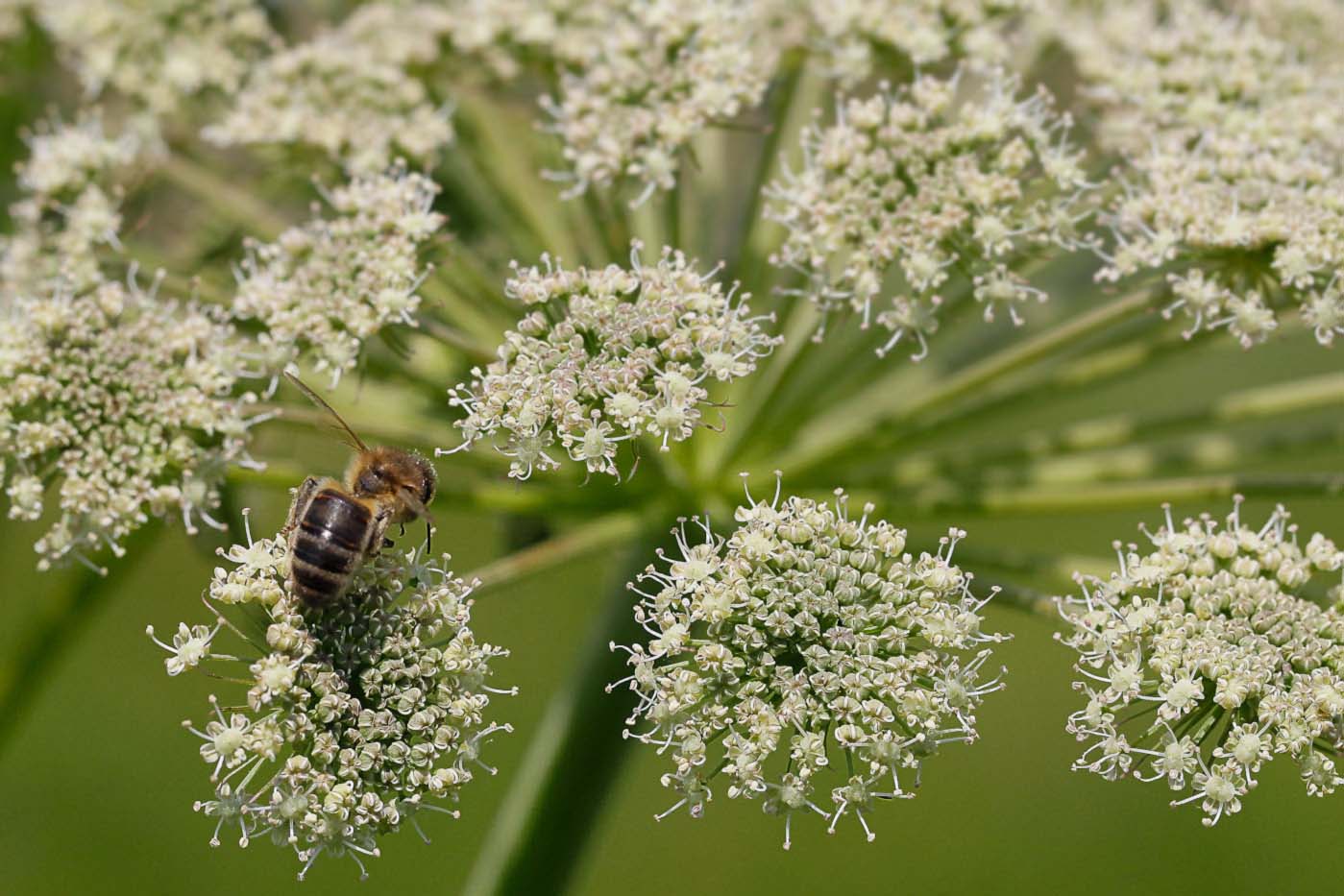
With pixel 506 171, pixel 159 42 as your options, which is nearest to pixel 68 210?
pixel 159 42

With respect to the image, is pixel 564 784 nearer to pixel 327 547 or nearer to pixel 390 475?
pixel 390 475

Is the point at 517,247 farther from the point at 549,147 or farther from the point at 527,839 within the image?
the point at 527,839

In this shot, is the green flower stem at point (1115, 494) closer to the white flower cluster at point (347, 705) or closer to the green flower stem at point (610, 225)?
the green flower stem at point (610, 225)

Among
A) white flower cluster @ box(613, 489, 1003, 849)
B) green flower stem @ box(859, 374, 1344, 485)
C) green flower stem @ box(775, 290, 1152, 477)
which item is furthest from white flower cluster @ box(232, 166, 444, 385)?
green flower stem @ box(859, 374, 1344, 485)

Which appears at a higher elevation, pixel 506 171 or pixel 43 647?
pixel 506 171

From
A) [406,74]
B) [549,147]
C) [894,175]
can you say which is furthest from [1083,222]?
[406,74]

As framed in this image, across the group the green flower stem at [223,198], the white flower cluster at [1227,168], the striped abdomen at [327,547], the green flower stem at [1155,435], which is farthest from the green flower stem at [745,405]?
the green flower stem at [223,198]

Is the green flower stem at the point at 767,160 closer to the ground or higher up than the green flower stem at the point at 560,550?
higher up
